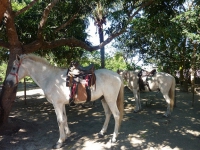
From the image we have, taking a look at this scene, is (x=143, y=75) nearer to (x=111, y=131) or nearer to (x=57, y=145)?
(x=111, y=131)

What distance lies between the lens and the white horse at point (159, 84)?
6764 mm

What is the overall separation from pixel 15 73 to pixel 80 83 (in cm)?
134

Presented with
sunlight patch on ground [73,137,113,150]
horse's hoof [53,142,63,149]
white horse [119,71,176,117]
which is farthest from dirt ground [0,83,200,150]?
white horse [119,71,176,117]

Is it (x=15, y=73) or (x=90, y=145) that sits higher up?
(x=15, y=73)

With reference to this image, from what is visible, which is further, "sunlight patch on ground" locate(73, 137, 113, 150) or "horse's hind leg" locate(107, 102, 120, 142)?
"horse's hind leg" locate(107, 102, 120, 142)

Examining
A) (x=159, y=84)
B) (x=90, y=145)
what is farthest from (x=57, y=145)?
(x=159, y=84)

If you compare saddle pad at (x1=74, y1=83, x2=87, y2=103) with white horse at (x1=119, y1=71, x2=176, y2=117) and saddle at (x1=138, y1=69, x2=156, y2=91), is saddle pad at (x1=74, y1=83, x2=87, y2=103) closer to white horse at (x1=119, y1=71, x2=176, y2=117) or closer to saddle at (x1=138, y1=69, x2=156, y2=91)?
white horse at (x1=119, y1=71, x2=176, y2=117)

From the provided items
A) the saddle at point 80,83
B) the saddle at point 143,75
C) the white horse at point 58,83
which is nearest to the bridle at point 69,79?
the saddle at point 80,83

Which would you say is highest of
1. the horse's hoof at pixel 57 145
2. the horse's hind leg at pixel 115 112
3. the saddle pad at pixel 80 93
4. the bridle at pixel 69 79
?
the bridle at pixel 69 79

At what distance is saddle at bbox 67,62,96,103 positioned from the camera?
4098 mm

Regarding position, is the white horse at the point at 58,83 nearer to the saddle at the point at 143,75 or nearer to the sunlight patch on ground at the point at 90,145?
the sunlight patch on ground at the point at 90,145

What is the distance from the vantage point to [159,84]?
7.02 meters

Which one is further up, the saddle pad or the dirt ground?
the saddle pad

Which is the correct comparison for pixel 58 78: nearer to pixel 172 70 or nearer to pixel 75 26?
pixel 75 26
